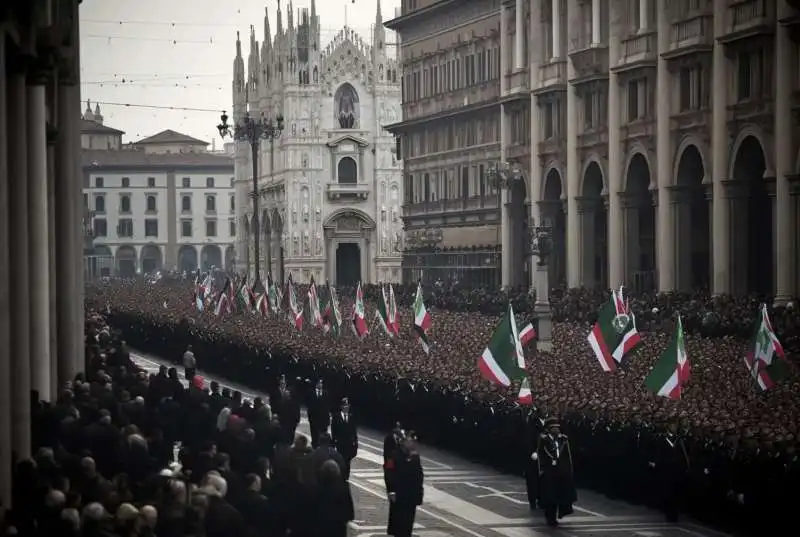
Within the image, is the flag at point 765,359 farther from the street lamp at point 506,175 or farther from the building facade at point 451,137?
the building facade at point 451,137

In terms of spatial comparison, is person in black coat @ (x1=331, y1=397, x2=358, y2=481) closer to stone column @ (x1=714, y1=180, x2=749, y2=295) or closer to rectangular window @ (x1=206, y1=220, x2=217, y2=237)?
stone column @ (x1=714, y1=180, x2=749, y2=295)

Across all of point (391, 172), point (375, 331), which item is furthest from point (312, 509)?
point (391, 172)

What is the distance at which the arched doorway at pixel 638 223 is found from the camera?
228ft

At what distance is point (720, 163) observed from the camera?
202ft

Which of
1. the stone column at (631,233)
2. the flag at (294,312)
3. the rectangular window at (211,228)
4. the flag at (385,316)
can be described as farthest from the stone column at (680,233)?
the rectangular window at (211,228)

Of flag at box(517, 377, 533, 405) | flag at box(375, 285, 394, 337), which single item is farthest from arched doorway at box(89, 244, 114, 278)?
flag at box(517, 377, 533, 405)

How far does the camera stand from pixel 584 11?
242 feet

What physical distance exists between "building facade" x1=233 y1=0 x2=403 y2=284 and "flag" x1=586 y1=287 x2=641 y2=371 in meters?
95.7

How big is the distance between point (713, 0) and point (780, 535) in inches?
1524

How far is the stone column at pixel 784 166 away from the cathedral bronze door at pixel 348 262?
82535 millimetres

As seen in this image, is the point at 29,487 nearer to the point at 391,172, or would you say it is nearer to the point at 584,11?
the point at 584,11

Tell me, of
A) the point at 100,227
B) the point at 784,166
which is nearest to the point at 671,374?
the point at 784,166

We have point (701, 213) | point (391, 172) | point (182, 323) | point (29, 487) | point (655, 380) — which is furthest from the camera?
point (391, 172)

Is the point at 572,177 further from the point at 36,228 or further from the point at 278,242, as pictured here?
the point at 278,242
